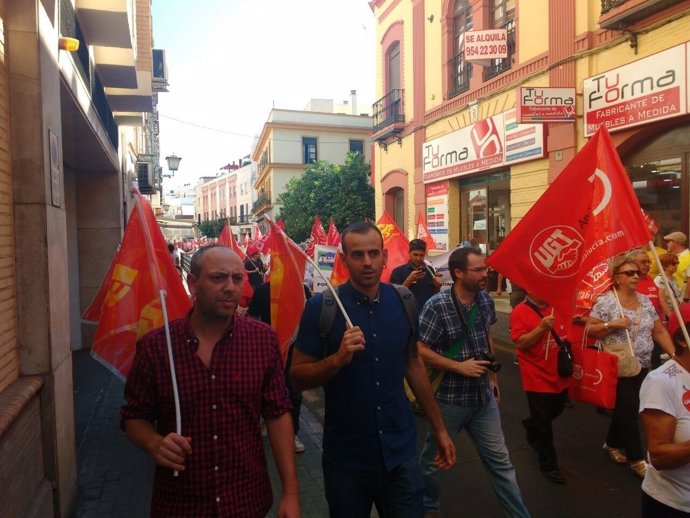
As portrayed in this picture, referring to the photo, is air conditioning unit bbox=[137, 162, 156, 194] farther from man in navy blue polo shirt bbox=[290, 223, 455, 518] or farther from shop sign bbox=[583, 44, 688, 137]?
man in navy blue polo shirt bbox=[290, 223, 455, 518]

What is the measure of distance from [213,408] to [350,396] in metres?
0.78

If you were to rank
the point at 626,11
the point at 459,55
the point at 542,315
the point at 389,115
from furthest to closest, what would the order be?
the point at 389,115
the point at 459,55
the point at 626,11
the point at 542,315

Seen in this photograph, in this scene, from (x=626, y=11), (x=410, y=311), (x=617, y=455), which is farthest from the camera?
(x=626, y=11)

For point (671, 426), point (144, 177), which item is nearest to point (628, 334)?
point (671, 426)

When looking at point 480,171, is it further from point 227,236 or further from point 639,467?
point 639,467

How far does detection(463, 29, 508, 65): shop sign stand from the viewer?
44.9ft

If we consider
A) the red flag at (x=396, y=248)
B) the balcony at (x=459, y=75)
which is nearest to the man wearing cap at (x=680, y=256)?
the red flag at (x=396, y=248)

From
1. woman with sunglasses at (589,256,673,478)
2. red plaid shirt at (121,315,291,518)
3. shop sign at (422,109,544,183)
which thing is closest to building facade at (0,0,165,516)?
red plaid shirt at (121,315,291,518)

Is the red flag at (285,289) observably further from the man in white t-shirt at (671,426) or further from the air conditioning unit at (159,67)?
the air conditioning unit at (159,67)

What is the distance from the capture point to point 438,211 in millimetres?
18000

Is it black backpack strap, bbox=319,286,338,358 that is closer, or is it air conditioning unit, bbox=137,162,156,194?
black backpack strap, bbox=319,286,338,358

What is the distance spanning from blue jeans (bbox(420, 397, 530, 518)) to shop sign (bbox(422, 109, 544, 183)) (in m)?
10.2

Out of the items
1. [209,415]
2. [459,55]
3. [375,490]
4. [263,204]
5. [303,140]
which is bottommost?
[375,490]

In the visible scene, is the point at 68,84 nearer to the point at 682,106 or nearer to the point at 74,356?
the point at 74,356
